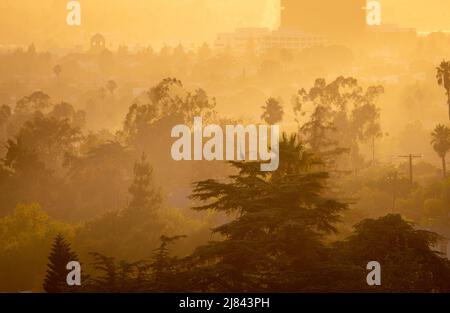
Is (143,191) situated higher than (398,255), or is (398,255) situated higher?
(143,191)

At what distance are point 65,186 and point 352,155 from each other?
29743 mm

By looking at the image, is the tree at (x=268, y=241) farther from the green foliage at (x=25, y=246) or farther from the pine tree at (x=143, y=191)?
the pine tree at (x=143, y=191)

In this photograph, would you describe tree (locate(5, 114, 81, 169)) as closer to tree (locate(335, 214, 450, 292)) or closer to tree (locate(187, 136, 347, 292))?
tree (locate(335, 214, 450, 292))

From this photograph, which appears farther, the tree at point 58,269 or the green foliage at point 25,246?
the green foliage at point 25,246

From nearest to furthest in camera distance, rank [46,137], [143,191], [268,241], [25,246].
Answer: [268,241], [25,246], [143,191], [46,137]

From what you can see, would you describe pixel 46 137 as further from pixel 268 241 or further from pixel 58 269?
pixel 268 241

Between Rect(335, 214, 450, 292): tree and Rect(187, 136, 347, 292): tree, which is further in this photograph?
Rect(335, 214, 450, 292): tree

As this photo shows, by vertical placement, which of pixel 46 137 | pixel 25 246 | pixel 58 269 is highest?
pixel 46 137

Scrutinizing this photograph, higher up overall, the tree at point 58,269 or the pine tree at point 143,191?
the pine tree at point 143,191

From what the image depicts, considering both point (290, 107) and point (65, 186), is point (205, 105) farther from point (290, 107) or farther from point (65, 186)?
point (290, 107)

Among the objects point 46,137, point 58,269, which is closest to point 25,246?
point 58,269

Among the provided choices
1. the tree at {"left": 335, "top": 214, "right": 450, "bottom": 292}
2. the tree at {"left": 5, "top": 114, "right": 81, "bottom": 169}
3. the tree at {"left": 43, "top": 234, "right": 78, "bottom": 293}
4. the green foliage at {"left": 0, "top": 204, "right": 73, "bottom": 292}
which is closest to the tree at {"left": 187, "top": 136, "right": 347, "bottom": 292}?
the tree at {"left": 335, "top": 214, "right": 450, "bottom": 292}

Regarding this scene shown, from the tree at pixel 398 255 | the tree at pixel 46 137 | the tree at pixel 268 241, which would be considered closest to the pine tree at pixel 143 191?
the tree at pixel 46 137

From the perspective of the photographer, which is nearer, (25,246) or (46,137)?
(25,246)
